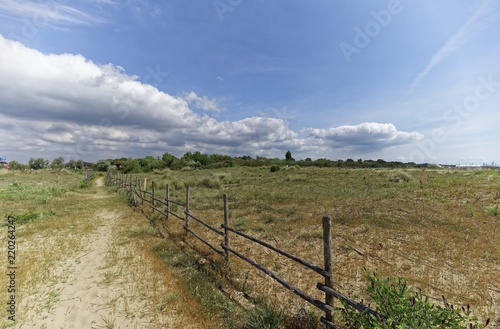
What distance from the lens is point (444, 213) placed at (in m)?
11.3

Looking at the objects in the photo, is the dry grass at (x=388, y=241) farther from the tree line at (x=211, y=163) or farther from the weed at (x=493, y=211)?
the tree line at (x=211, y=163)

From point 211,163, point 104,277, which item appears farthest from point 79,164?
point 104,277

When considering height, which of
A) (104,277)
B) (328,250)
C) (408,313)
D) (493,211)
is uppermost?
(328,250)

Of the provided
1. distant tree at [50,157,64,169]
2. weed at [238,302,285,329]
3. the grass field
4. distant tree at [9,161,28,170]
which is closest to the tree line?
distant tree at [9,161,28,170]

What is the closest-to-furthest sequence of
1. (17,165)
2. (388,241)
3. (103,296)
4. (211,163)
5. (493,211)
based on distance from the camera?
(103,296) → (388,241) → (493,211) → (211,163) → (17,165)

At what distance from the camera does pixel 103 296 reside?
547 cm

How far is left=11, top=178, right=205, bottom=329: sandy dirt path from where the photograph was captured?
4578 mm

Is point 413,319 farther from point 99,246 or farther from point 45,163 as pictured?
point 45,163

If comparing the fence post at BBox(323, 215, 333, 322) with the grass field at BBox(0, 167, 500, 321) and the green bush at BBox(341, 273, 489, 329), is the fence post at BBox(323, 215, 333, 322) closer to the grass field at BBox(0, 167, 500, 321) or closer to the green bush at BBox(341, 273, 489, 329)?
the green bush at BBox(341, 273, 489, 329)

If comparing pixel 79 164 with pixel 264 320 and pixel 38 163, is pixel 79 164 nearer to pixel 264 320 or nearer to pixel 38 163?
pixel 38 163

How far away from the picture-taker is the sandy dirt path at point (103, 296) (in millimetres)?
4578

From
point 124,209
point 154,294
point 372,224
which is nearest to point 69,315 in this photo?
point 154,294

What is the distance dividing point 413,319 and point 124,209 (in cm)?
1621

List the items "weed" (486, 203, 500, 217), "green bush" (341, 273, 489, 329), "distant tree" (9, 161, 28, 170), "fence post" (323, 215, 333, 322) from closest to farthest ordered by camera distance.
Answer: "green bush" (341, 273, 489, 329) < "fence post" (323, 215, 333, 322) < "weed" (486, 203, 500, 217) < "distant tree" (9, 161, 28, 170)
